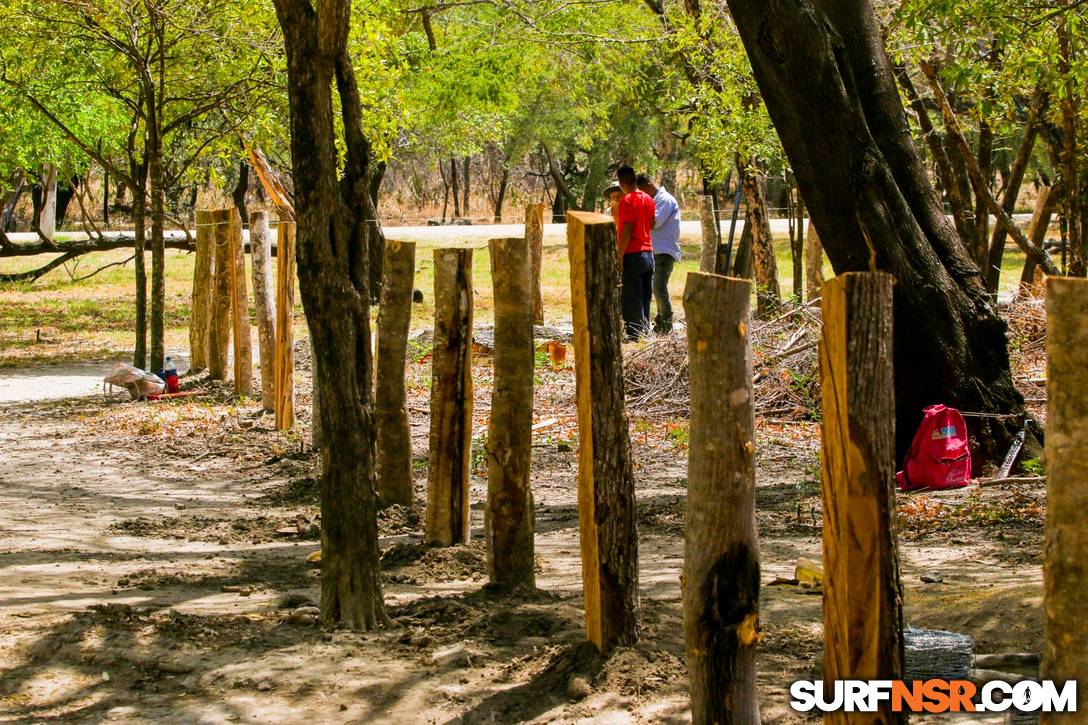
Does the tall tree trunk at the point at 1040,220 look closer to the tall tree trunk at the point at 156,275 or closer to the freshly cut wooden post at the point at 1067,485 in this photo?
the tall tree trunk at the point at 156,275

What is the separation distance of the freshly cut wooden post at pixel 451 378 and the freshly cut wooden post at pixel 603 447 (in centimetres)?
173

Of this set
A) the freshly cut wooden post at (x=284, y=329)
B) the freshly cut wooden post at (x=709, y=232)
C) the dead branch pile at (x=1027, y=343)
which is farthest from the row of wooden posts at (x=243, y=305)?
the freshly cut wooden post at (x=709, y=232)

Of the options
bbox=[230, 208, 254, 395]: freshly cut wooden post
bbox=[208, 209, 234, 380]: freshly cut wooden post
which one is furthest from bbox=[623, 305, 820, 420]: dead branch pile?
bbox=[208, 209, 234, 380]: freshly cut wooden post

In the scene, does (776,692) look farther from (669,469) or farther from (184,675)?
(669,469)

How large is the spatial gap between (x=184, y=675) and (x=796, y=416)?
6.63 meters

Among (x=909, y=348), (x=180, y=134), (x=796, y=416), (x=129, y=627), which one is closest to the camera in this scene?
(x=129, y=627)

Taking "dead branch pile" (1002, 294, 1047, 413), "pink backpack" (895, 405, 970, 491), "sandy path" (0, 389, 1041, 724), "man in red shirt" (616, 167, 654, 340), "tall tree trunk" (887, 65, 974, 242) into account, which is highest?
"tall tree trunk" (887, 65, 974, 242)

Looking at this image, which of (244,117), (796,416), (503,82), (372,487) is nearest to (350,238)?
(372,487)

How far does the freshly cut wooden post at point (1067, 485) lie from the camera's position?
9.70 feet

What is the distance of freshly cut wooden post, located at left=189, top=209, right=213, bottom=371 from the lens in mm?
12383

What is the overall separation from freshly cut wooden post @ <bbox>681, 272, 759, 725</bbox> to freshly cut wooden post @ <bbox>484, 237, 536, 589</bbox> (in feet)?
6.02

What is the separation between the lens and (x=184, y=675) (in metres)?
4.73

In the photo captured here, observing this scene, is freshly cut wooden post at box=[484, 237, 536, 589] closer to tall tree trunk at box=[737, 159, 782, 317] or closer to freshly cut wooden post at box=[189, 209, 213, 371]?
freshly cut wooden post at box=[189, 209, 213, 371]

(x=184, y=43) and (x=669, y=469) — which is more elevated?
(x=184, y=43)
